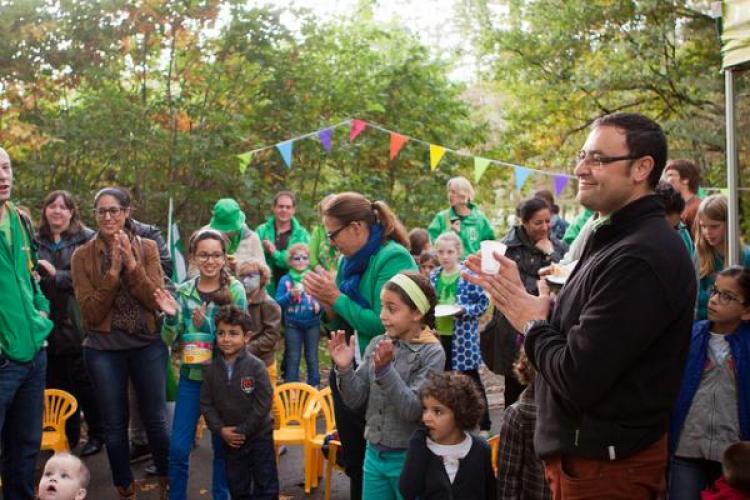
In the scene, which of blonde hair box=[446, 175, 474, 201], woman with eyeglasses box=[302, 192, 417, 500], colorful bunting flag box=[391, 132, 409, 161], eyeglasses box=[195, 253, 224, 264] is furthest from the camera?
colorful bunting flag box=[391, 132, 409, 161]

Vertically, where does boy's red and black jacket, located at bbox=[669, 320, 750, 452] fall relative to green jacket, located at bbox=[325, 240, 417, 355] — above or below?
below

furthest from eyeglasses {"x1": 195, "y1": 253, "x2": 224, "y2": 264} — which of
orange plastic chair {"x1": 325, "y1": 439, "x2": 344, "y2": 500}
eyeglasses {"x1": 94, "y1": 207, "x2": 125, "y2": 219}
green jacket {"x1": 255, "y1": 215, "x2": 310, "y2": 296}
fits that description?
green jacket {"x1": 255, "y1": 215, "x2": 310, "y2": 296}

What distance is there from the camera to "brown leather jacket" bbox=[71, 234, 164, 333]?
4.80 m

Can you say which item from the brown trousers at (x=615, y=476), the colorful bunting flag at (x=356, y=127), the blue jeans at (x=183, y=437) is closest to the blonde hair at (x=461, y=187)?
the colorful bunting flag at (x=356, y=127)

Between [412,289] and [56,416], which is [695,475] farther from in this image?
[56,416]

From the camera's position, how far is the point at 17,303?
404 cm

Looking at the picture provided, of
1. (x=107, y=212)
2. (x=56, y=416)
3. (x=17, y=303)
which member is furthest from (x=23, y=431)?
(x=56, y=416)

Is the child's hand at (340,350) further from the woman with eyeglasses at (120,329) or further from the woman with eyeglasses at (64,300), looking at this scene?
the woman with eyeglasses at (64,300)

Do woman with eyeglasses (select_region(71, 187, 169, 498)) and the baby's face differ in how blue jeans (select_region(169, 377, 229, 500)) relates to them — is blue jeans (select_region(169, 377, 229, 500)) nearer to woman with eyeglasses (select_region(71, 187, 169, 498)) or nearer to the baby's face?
woman with eyeglasses (select_region(71, 187, 169, 498))

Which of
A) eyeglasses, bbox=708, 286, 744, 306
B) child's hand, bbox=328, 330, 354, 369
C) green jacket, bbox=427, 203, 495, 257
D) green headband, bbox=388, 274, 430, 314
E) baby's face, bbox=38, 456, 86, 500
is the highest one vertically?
green jacket, bbox=427, 203, 495, 257

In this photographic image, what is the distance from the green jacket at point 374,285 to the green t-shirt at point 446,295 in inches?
94.1

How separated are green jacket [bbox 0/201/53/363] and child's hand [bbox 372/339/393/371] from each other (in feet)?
5.69

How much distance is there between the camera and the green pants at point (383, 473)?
3.79 metres

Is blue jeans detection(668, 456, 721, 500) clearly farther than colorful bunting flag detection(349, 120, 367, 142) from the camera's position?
No
